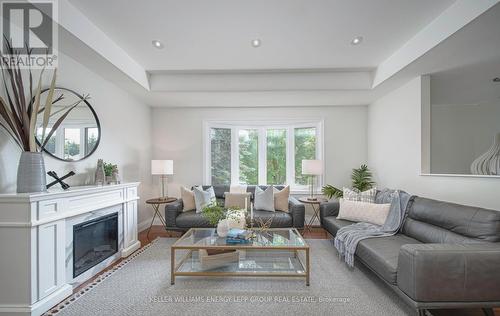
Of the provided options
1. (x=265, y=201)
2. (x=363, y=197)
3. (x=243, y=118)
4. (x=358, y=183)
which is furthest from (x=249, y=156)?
(x=363, y=197)

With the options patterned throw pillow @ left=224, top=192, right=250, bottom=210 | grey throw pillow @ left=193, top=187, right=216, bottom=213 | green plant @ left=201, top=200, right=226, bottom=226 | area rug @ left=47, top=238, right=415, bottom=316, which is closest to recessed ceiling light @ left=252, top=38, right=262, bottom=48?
green plant @ left=201, top=200, right=226, bottom=226

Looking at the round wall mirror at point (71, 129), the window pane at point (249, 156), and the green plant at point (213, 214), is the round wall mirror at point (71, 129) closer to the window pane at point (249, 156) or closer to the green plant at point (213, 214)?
the green plant at point (213, 214)

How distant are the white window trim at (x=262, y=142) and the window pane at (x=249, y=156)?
88mm

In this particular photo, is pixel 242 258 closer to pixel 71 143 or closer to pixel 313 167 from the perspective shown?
pixel 313 167

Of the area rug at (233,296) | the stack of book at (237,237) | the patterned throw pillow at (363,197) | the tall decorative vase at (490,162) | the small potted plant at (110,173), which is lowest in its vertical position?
the area rug at (233,296)

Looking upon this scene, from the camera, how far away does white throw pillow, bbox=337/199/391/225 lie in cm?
277

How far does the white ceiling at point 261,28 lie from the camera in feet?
6.56

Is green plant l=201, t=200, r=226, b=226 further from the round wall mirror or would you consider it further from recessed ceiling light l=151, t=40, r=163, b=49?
recessed ceiling light l=151, t=40, r=163, b=49

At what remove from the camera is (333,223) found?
2984mm

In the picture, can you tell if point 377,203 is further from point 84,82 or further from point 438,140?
point 84,82

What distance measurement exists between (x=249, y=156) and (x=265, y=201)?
1334mm

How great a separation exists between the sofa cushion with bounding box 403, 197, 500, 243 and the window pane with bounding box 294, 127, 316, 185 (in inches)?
85.6

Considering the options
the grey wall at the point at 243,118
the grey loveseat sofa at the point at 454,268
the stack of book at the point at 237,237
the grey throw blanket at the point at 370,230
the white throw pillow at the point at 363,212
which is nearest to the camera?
the grey loveseat sofa at the point at 454,268

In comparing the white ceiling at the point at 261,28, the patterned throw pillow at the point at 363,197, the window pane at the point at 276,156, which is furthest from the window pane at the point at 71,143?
the patterned throw pillow at the point at 363,197
